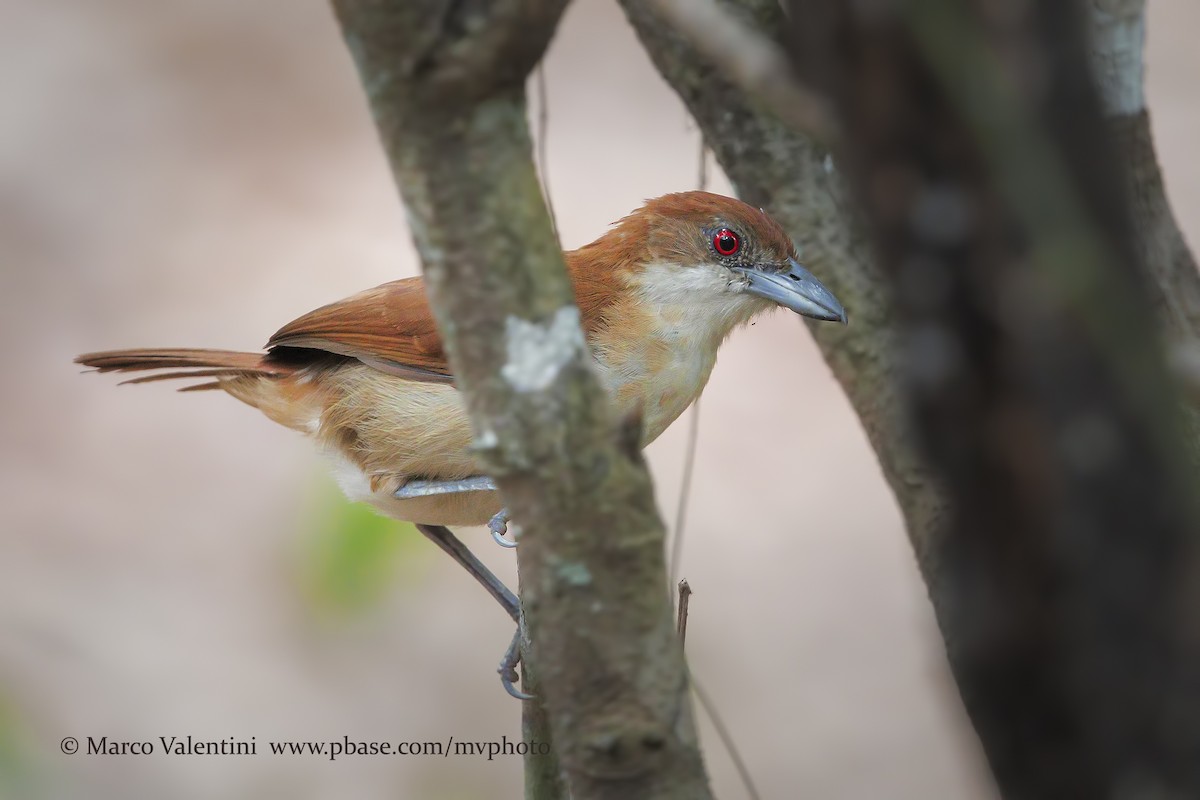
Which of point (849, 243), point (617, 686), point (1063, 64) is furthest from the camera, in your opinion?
point (849, 243)

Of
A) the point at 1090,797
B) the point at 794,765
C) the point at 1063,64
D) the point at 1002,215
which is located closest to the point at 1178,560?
the point at 1090,797

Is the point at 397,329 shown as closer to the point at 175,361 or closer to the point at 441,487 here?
the point at 441,487

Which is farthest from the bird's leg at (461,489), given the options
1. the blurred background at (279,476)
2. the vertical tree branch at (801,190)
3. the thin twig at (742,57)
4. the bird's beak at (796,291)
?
the thin twig at (742,57)

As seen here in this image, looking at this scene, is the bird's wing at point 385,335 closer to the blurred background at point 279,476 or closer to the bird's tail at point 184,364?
the bird's tail at point 184,364

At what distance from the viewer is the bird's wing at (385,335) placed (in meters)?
3.90

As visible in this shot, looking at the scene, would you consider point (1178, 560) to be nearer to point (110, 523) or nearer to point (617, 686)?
point (617, 686)

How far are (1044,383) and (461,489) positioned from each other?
108 inches

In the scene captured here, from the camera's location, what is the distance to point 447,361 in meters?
3.76

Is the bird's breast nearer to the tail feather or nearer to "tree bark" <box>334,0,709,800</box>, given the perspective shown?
the tail feather

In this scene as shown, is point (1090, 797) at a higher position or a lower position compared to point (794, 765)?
higher

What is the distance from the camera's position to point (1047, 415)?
112 centimetres

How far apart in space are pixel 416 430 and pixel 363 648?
96.2 inches

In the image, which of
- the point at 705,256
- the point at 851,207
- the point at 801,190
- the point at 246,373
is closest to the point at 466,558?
the point at 246,373

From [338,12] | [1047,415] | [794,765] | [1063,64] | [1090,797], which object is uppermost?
[338,12]
